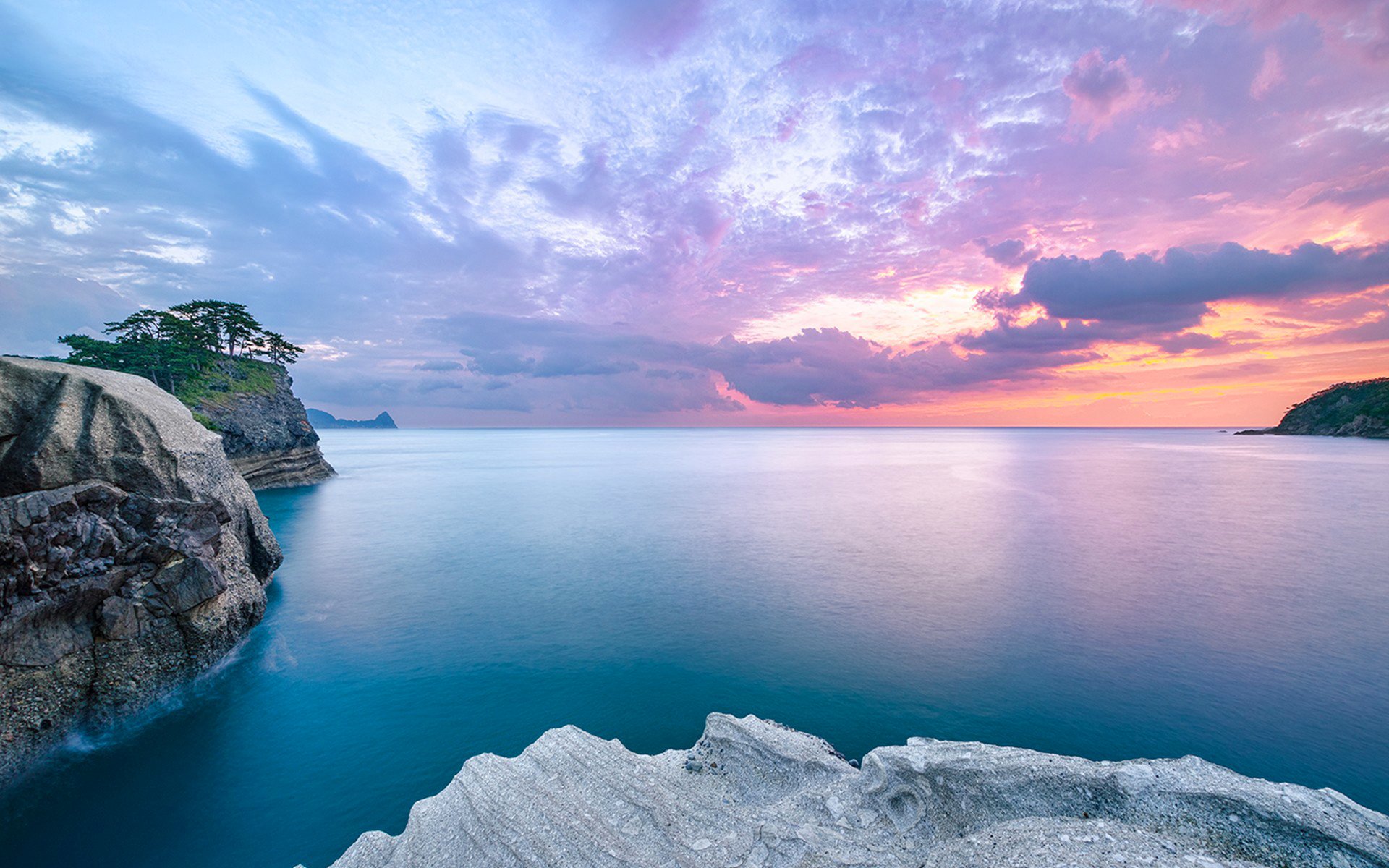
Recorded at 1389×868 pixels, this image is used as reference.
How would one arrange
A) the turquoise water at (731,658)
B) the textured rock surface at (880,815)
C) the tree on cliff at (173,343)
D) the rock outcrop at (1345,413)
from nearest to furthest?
the textured rock surface at (880,815), the turquoise water at (731,658), the tree on cliff at (173,343), the rock outcrop at (1345,413)

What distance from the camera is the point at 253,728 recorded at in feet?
49.4

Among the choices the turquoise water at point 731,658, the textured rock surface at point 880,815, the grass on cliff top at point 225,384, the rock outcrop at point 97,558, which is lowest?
the turquoise water at point 731,658

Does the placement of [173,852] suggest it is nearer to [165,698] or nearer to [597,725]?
[165,698]

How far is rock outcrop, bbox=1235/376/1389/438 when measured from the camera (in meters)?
147

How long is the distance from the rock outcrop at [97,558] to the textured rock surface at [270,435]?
38695 mm

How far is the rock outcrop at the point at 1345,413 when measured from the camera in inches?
5778

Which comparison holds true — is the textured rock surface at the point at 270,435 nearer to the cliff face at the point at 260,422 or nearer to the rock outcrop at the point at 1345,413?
the cliff face at the point at 260,422

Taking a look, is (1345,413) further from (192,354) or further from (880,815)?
(192,354)

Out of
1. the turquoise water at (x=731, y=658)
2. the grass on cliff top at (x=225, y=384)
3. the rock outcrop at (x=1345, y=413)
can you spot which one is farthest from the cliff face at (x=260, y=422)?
the rock outcrop at (x=1345, y=413)

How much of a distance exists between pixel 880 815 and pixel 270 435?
7069 centimetres

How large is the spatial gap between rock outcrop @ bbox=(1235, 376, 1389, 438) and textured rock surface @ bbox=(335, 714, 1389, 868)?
224603 mm

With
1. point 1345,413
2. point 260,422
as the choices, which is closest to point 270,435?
point 260,422

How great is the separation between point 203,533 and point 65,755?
6169 mm

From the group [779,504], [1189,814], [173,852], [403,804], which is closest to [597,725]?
[403,804]
